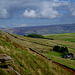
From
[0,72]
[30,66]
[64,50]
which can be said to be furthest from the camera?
[64,50]

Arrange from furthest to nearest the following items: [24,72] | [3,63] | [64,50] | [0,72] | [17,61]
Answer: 1. [64,50]
2. [17,61]
3. [24,72]
4. [3,63]
5. [0,72]

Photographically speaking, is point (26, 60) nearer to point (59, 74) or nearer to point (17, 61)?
point (17, 61)

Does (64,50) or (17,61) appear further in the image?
(64,50)

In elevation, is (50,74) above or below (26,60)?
below

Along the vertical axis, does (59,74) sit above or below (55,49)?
above

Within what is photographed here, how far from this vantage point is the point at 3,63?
48.7 ft

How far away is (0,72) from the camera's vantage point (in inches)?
526

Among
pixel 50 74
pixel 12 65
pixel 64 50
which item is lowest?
pixel 64 50

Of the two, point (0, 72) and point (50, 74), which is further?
point (50, 74)

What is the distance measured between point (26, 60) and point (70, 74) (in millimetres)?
11974

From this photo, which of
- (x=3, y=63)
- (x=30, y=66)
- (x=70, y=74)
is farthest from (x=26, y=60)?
(x=70, y=74)

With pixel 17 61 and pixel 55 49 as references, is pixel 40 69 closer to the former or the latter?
pixel 17 61

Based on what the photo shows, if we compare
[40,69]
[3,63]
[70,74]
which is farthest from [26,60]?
[70,74]

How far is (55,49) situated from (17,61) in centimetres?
9323
